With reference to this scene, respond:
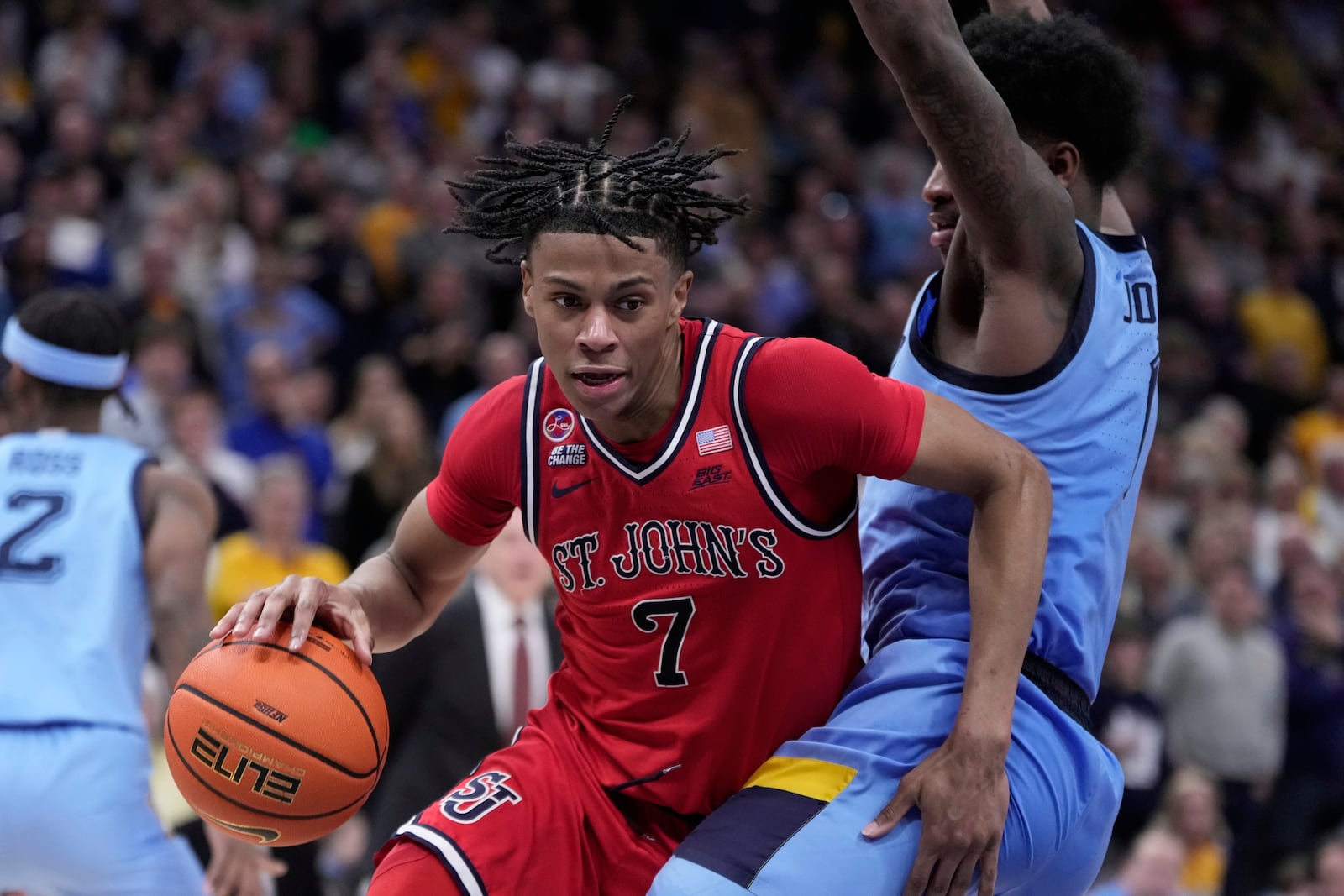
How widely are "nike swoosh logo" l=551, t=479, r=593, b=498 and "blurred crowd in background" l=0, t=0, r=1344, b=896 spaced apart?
7.10 feet

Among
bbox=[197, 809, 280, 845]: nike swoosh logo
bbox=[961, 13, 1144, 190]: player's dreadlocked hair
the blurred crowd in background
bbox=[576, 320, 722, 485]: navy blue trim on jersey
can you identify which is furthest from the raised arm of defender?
the blurred crowd in background

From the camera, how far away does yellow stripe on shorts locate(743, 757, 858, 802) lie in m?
2.94

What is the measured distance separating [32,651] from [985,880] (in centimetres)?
256

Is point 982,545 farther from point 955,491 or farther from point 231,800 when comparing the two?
point 231,800

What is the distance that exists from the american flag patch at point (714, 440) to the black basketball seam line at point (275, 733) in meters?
0.91

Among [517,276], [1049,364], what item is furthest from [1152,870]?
[517,276]

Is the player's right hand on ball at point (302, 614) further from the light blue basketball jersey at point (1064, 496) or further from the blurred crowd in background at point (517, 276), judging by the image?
the blurred crowd in background at point (517, 276)

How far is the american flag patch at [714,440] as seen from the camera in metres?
3.03

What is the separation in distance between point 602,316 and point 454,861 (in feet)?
3.29

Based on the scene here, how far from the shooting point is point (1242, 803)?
8.77 m

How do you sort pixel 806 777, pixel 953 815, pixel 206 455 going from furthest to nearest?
pixel 206 455 < pixel 806 777 < pixel 953 815

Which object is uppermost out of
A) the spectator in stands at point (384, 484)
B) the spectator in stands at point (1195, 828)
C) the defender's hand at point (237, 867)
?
the spectator in stands at point (384, 484)

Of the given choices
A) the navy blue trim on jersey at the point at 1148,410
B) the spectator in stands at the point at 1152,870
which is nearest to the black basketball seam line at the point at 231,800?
the navy blue trim on jersey at the point at 1148,410

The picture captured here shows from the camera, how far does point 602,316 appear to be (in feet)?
9.69
